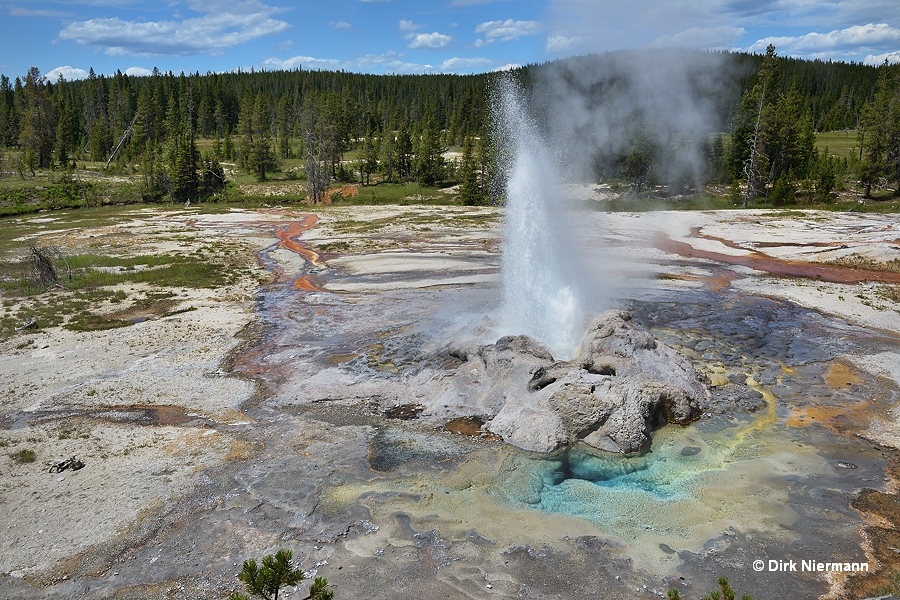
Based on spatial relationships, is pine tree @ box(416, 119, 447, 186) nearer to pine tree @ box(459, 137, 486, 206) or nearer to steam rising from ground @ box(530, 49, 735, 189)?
pine tree @ box(459, 137, 486, 206)

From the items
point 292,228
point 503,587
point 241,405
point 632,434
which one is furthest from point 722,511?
point 292,228

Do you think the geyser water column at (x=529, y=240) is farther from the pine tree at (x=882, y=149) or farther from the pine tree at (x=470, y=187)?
the pine tree at (x=882, y=149)

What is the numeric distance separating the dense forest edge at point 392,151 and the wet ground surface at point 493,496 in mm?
16398

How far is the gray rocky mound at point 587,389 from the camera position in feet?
39.2

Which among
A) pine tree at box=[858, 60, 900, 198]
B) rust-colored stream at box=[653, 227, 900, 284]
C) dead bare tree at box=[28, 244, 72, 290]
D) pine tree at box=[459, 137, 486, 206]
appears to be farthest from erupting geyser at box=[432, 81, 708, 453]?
pine tree at box=[858, 60, 900, 198]

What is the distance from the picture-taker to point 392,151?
70.5 metres

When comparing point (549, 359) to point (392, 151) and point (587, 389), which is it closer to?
point (587, 389)

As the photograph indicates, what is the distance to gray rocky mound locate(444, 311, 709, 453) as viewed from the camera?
11.9 meters

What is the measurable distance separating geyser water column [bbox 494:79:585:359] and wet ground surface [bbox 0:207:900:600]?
1.52m

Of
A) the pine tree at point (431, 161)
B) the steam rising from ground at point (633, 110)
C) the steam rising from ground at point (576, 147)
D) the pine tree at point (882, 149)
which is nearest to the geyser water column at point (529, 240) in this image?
the steam rising from ground at point (576, 147)

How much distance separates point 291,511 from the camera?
31.7 ft

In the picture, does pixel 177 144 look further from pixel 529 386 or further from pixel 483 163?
pixel 529 386

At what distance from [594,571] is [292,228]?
4095 cm

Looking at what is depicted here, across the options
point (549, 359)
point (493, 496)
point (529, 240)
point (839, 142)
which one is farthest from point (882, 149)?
point (493, 496)
